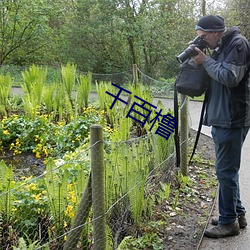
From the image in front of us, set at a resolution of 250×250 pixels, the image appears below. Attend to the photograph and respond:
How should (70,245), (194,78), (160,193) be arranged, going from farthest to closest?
(160,193)
(194,78)
(70,245)

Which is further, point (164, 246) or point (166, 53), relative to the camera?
point (166, 53)

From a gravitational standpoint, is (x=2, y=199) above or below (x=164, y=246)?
above

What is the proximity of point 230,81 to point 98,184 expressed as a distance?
4.21 ft

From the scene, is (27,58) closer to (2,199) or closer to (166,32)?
(166,32)

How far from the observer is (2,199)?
9.30 ft

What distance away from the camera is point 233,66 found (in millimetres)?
2832

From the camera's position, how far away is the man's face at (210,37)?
9.96ft

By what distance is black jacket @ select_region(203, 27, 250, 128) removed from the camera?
2848 mm

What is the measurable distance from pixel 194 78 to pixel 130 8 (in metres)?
13.7

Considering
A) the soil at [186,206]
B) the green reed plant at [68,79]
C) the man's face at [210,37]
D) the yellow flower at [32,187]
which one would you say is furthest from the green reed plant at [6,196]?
the green reed plant at [68,79]

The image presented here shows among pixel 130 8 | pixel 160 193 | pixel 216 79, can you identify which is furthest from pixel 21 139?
pixel 130 8

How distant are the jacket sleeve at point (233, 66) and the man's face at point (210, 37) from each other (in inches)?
6.7

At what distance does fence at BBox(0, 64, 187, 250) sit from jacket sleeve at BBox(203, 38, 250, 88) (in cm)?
100

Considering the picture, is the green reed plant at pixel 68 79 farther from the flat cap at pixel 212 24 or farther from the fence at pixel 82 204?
the flat cap at pixel 212 24
